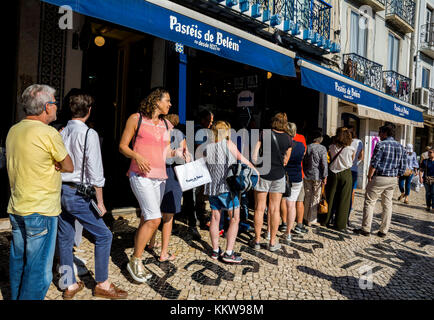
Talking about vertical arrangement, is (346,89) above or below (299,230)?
above

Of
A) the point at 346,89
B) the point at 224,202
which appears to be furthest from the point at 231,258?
the point at 346,89

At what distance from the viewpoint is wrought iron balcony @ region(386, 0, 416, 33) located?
13578 mm

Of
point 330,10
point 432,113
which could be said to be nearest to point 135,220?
point 330,10

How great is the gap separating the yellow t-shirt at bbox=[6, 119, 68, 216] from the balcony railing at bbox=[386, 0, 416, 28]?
15.5 meters

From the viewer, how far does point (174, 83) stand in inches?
258

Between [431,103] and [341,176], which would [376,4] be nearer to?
[431,103]

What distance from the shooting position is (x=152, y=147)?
3123 millimetres

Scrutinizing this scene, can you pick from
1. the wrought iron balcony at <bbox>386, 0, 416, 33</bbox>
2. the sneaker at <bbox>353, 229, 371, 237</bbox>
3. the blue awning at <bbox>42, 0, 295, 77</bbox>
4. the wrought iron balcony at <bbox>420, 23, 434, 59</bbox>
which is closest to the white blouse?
the sneaker at <bbox>353, 229, 371, 237</bbox>

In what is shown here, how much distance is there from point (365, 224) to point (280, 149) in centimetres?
252

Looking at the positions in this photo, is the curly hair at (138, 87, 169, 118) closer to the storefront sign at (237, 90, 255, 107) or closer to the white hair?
the white hair

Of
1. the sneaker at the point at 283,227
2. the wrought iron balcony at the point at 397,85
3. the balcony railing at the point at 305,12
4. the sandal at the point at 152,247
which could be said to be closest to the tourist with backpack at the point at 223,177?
the sandal at the point at 152,247

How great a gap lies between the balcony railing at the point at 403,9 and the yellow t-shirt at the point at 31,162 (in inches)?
611

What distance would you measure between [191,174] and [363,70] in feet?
35.7
